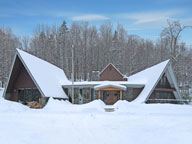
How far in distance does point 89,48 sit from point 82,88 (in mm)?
21724

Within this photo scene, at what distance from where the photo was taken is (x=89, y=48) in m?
42.1

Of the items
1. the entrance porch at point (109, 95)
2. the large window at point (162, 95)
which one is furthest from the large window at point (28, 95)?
the large window at point (162, 95)

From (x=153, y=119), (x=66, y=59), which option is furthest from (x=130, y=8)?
(x=66, y=59)

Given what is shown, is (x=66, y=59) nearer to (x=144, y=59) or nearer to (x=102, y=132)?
(x=144, y=59)

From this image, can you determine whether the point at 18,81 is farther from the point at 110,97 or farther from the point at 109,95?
the point at 110,97

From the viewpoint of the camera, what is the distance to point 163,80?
2020 centimetres

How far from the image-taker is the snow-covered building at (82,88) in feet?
58.8

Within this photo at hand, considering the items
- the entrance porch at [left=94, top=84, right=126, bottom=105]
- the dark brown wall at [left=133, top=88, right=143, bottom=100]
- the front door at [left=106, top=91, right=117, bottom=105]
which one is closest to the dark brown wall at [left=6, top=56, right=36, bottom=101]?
the entrance porch at [left=94, top=84, right=126, bottom=105]

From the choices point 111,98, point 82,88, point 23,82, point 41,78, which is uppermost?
point 41,78

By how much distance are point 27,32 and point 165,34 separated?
31.3 m

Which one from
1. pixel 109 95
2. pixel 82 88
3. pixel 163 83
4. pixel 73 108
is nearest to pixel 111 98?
pixel 109 95

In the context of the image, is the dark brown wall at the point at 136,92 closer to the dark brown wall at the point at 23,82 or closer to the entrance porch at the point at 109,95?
the entrance porch at the point at 109,95

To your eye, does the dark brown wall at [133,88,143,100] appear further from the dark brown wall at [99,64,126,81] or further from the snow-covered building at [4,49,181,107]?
the dark brown wall at [99,64,126,81]

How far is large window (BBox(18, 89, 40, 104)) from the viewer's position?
A: 19.1 meters
